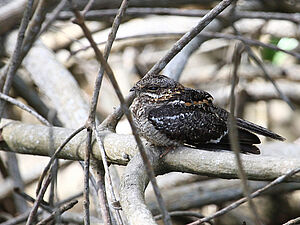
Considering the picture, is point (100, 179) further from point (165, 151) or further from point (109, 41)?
point (109, 41)

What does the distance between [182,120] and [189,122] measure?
44 millimetres

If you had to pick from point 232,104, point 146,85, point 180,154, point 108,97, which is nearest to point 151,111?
point 146,85

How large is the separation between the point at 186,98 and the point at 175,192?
1658 millimetres

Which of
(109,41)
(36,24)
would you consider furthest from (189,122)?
(36,24)

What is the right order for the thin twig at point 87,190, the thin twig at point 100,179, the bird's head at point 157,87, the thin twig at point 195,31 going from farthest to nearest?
the bird's head at point 157,87, the thin twig at point 195,31, the thin twig at point 100,179, the thin twig at point 87,190

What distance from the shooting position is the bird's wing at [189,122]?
2.98 metres

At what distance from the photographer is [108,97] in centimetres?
598

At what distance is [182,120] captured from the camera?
119 inches

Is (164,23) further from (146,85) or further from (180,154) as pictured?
(180,154)

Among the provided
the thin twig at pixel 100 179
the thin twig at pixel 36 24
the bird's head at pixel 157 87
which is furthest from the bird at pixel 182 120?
the thin twig at pixel 36 24

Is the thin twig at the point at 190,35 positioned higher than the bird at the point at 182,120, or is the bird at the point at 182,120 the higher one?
the thin twig at the point at 190,35

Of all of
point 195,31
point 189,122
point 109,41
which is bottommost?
point 189,122

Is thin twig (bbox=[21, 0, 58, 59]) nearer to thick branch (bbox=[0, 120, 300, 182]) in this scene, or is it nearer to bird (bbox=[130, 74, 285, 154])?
thick branch (bbox=[0, 120, 300, 182])

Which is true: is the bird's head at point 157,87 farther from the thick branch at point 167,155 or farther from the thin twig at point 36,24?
the thin twig at point 36,24
